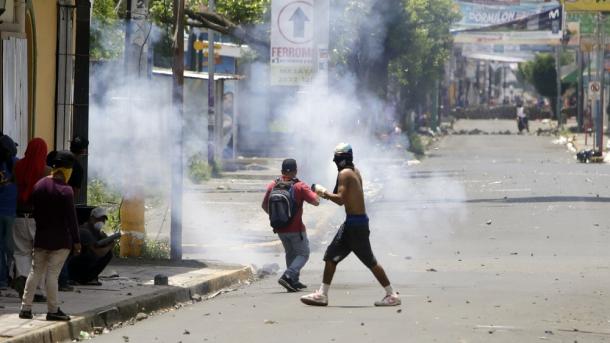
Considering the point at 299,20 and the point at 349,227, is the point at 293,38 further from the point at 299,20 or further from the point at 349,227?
the point at 349,227

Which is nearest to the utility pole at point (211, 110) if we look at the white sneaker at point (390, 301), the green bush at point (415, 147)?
the green bush at point (415, 147)

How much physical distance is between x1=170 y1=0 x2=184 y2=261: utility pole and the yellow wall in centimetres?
208

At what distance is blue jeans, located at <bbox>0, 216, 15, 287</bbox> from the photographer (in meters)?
13.2

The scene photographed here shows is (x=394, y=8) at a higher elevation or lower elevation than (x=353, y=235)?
higher

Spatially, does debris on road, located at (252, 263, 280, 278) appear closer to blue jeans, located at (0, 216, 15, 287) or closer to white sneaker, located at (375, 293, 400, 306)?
white sneaker, located at (375, 293, 400, 306)

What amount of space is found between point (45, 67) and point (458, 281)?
6.26 metres

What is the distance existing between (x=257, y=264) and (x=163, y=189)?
7.70 metres

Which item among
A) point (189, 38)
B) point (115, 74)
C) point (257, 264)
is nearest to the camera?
point (257, 264)

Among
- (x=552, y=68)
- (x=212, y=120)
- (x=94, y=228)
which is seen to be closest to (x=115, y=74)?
(x=212, y=120)

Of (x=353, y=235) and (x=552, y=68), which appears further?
(x=552, y=68)

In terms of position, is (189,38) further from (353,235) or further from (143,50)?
(353,235)

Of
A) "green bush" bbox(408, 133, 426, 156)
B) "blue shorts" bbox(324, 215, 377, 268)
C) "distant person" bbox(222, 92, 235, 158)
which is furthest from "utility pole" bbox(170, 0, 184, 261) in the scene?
"green bush" bbox(408, 133, 426, 156)

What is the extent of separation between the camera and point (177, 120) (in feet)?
56.4

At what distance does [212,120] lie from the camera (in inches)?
1412
